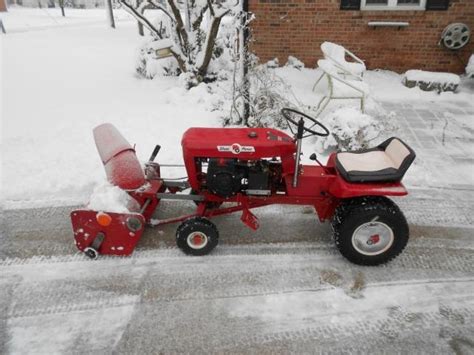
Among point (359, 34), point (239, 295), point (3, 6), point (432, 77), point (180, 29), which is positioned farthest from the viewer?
point (3, 6)

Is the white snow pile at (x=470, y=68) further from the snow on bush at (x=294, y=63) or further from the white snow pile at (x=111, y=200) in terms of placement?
the white snow pile at (x=111, y=200)

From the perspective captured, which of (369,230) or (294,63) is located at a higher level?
(294,63)

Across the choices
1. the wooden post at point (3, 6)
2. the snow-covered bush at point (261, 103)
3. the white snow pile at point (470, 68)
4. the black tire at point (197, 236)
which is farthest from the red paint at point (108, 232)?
the wooden post at point (3, 6)

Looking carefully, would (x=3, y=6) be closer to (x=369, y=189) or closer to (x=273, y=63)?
(x=273, y=63)

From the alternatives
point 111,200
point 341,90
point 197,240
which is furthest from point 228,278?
point 341,90

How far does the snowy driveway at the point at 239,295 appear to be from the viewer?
2.57 meters

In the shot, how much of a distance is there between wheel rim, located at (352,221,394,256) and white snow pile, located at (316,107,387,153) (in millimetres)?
1824

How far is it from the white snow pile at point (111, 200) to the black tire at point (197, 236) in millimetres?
453

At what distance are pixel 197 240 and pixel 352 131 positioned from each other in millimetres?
2509

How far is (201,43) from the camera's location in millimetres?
→ 7301

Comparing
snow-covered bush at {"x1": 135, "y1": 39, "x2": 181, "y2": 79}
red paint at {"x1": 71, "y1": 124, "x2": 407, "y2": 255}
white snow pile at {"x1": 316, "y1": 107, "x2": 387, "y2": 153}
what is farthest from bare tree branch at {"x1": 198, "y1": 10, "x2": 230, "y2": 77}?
red paint at {"x1": 71, "y1": 124, "x2": 407, "y2": 255}

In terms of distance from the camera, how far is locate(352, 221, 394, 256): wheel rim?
10.2 ft

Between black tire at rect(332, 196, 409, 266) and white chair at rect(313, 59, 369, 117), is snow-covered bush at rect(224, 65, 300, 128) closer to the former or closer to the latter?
white chair at rect(313, 59, 369, 117)

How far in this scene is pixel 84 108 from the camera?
6.18 metres
